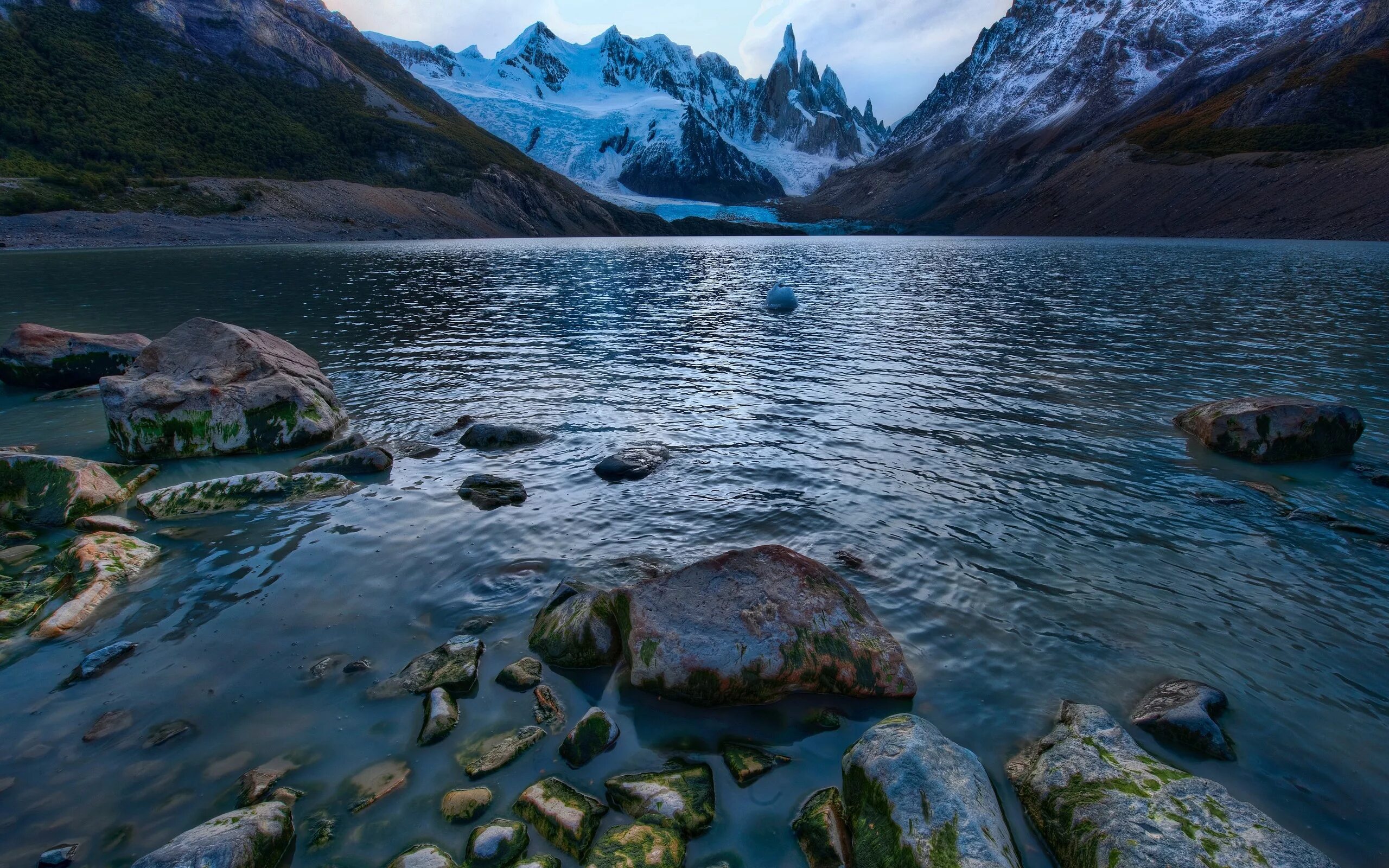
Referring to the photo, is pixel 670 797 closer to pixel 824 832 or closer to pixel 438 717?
pixel 824 832

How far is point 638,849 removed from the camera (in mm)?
5199

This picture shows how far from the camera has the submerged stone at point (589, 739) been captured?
6.28m

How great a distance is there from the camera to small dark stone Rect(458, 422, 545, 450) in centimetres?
1548

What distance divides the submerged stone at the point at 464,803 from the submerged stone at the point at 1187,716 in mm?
6644

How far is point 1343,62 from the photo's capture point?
154000mm

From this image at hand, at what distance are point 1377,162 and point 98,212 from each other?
715 feet

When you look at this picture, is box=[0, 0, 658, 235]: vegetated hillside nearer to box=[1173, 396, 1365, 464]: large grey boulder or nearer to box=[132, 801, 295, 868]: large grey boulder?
box=[132, 801, 295, 868]: large grey boulder

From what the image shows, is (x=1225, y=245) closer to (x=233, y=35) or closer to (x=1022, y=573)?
(x=1022, y=573)

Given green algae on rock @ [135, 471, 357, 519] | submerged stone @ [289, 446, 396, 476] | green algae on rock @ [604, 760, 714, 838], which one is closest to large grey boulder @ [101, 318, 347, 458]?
submerged stone @ [289, 446, 396, 476]

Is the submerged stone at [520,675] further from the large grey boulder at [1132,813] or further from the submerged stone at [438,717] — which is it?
the large grey boulder at [1132,813]

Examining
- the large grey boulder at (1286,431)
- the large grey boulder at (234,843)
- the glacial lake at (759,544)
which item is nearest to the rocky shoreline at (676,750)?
the large grey boulder at (234,843)

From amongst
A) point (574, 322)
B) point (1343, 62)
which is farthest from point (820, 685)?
point (1343, 62)

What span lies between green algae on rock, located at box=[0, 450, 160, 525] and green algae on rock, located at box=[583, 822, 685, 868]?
11978 mm

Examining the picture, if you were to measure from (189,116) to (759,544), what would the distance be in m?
187
